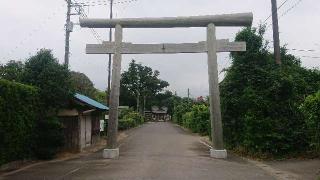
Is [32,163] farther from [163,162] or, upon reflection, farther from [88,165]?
[163,162]

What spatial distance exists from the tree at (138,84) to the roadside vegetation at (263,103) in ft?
251

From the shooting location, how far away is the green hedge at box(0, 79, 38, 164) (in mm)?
14656

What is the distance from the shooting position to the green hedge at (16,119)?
1466 cm

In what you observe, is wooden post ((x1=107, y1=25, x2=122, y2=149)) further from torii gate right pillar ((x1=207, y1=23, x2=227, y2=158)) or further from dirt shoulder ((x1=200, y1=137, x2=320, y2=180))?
dirt shoulder ((x1=200, y1=137, x2=320, y2=180))

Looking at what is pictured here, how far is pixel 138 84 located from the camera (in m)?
104

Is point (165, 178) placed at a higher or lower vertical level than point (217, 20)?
lower

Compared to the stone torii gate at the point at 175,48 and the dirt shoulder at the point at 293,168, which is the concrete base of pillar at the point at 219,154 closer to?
the stone torii gate at the point at 175,48

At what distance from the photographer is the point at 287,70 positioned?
21.8 metres

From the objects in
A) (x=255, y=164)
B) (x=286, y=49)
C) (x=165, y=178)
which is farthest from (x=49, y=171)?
(x=286, y=49)

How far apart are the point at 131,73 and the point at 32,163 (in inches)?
3341

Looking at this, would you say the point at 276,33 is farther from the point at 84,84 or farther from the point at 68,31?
the point at 84,84

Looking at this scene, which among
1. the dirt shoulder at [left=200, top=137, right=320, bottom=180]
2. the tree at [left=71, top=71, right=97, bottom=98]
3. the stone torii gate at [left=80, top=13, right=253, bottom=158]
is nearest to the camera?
the dirt shoulder at [left=200, top=137, right=320, bottom=180]

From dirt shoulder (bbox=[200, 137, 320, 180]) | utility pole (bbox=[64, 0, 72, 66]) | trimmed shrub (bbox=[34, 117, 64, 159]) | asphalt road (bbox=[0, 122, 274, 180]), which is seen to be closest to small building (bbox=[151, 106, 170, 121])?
utility pole (bbox=[64, 0, 72, 66])

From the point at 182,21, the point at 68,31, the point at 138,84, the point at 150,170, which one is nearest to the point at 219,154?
the point at 150,170
